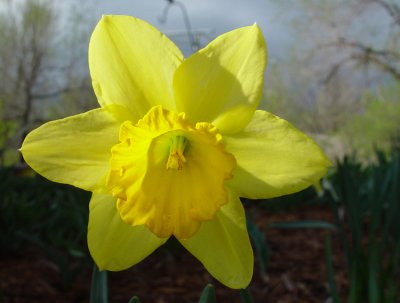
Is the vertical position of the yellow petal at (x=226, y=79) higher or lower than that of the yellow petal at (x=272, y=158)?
higher

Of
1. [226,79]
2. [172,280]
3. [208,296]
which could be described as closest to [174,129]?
[226,79]

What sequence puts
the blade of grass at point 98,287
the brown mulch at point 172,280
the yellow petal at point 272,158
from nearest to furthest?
the yellow petal at point 272,158, the blade of grass at point 98,287, the brown mulch at point 172,280

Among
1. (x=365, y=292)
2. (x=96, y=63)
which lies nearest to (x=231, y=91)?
(x=96, y=63)

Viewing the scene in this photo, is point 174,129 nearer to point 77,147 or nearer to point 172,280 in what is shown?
point 77,147

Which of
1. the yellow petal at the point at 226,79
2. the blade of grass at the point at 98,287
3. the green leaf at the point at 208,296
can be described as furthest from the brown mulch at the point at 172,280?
the yellow petal at the point at 226,79

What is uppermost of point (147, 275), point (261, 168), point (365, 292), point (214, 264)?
point (261, 168)

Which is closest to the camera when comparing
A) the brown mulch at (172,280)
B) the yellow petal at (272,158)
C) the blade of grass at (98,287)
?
the yellow petal at (272,158)

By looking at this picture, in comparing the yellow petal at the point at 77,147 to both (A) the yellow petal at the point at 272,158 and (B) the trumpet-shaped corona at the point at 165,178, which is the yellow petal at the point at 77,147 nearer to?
(B) the trumpet-shaped corona at the point at 165,178

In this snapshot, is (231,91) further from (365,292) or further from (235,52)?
(365,292)
